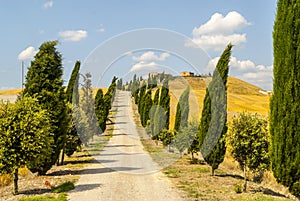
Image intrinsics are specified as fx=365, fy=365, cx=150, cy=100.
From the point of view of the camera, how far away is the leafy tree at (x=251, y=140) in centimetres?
1366

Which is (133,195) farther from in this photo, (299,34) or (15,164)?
(299,34)

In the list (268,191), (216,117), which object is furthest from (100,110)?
(268,191)

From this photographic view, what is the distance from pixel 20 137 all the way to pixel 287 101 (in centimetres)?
926

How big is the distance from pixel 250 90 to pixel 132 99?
7370cm

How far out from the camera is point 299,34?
11938mm

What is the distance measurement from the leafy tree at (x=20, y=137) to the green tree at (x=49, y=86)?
3.13 m

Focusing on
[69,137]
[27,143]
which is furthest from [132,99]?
[27,143]

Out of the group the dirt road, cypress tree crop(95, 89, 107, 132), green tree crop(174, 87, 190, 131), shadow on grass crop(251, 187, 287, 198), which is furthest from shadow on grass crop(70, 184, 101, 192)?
cypress tree crop(95, 89, 107, 132)

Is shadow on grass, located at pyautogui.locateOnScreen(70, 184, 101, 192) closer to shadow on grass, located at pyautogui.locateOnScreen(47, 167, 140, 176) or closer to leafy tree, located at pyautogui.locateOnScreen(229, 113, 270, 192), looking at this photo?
shadow on grass, located at pyautogui.locateOnScreen(47, 167, 140, 176)

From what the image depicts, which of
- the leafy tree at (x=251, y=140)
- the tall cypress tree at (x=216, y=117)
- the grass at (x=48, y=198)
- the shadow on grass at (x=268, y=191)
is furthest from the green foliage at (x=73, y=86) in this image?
the shadow on grass at (x=268, y=191)

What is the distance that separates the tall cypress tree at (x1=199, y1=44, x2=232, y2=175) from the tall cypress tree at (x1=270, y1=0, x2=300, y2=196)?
18.3ft

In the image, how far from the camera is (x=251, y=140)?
13.8 metres

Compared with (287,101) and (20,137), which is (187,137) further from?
(20,137)

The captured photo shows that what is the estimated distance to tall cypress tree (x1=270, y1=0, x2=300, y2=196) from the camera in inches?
462
